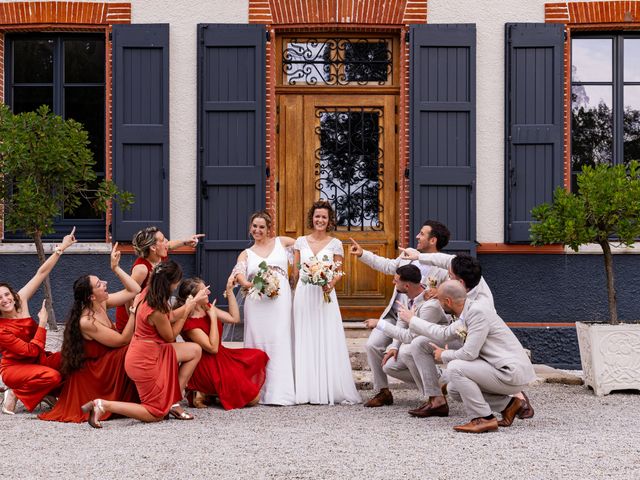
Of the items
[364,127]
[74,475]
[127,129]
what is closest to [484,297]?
[74,475]

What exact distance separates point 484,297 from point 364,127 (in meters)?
4.08

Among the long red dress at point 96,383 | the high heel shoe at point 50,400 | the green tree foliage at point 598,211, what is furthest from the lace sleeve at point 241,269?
the green tree foliage at point 598,211

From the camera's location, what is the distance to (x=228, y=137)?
9914 millimetres

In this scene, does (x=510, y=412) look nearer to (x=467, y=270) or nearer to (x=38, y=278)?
(x=467, y=270)

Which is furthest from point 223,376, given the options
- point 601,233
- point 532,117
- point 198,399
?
point 532,117

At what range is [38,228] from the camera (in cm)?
881

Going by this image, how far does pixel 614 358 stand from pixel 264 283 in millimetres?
2978

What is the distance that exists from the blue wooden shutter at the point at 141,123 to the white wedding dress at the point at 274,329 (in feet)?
7.60

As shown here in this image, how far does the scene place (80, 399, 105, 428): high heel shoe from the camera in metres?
6.45

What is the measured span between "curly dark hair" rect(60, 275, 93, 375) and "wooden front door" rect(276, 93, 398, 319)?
11.5 feet

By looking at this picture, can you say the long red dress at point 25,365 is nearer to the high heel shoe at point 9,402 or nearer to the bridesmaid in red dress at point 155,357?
the high heel shoe at point 9,402

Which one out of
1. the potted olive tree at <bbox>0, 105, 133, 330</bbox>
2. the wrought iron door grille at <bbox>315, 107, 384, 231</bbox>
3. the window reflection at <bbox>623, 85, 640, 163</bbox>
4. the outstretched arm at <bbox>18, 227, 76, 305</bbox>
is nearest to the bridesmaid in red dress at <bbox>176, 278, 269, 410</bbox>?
the outstretched arm at <bbox>18, 227, 76, 305</bbox>

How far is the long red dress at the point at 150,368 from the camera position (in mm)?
6672

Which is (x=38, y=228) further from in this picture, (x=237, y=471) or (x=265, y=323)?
(x=237, y=471)
